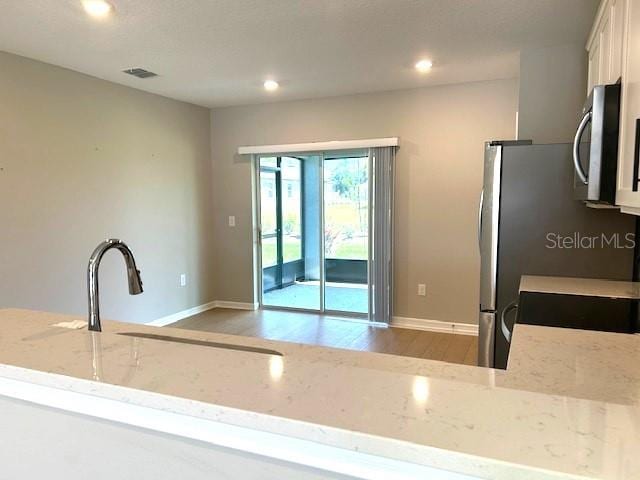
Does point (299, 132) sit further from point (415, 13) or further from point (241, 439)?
point (241, 439)

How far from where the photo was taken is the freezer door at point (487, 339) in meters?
2.59

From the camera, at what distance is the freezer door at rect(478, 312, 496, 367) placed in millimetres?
2590

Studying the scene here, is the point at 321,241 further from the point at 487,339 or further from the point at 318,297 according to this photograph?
the point at 487,339

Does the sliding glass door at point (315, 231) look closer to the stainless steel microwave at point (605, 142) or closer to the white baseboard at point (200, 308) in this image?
the white baseboard at point (200, 308)

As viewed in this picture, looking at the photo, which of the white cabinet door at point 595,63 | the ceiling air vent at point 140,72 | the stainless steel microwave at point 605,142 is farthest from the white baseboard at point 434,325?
the ceiling air vent at point 140,72

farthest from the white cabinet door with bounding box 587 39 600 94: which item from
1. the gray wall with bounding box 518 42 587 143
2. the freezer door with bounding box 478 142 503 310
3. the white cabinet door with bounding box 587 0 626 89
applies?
the freezer door with bounding box 478 142 503 310

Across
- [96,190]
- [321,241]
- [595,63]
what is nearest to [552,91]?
[595,63]

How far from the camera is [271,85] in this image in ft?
14.7

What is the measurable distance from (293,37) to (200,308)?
3.54 m

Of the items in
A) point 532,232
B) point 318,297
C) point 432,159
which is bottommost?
point 318,297

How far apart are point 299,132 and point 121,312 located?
2.66m

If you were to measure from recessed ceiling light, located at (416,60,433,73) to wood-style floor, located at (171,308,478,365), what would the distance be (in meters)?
2.42

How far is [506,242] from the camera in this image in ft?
8.59

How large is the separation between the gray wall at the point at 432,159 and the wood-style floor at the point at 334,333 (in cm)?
38
